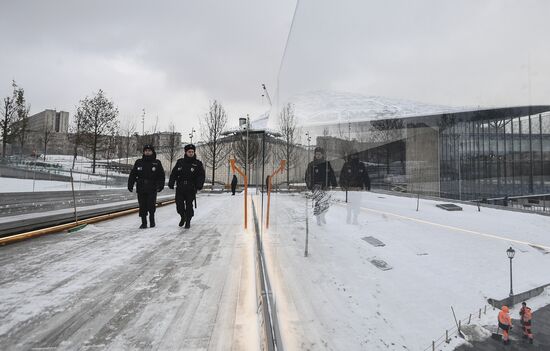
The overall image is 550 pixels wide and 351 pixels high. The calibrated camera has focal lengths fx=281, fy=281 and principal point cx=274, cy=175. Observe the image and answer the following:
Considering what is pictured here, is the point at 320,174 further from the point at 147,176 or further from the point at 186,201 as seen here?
the point at 147,176

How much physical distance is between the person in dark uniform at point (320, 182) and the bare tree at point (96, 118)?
88.1ft

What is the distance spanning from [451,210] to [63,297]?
2.30 meters

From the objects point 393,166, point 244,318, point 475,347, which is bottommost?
point 244,318

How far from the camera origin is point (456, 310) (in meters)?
0.47

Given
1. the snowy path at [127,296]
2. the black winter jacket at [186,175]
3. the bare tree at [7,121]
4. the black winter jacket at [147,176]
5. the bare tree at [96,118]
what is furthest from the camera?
the bare tree at [96,118]

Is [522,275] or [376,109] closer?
[522,275]

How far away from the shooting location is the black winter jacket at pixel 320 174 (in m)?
0.92

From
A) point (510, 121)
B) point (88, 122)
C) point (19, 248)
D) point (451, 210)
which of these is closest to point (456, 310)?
point (451, 210)

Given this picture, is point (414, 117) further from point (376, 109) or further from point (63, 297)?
point (63, 297)

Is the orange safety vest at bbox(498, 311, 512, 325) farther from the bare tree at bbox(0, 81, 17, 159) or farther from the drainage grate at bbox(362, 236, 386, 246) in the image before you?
the bare tree at bbox(0, 81, 17, 159)

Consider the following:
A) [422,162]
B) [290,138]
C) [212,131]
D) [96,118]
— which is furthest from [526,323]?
[96,118]

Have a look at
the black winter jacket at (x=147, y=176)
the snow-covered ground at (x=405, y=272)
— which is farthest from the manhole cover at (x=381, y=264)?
the black winter jacket at (x=147, y=176)

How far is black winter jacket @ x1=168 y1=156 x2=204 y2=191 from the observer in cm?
496

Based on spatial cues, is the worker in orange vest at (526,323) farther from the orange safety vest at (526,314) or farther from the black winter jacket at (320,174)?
the black winter jacket at (320,174)
